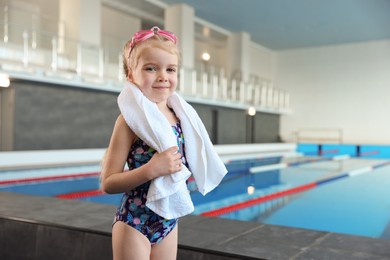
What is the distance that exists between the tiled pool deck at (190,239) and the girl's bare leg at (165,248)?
660mm

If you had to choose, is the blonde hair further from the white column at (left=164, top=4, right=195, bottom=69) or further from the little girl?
the white column at (left=164, top=4, right=195, bottom=69)

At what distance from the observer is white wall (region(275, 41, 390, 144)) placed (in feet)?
66.5

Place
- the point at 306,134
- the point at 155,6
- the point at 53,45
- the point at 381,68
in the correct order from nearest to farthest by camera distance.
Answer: the point at 53,45 → the point at 155,6 → the point at 381,68 → the point at 306,134

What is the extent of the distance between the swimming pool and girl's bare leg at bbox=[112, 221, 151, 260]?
3177mm

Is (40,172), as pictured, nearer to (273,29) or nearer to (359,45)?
(273,29)

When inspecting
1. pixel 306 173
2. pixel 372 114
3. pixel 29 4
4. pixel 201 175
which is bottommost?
pixel 306 173

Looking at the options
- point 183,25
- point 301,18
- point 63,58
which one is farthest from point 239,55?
point 63,58

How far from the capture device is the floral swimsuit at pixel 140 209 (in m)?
1.23

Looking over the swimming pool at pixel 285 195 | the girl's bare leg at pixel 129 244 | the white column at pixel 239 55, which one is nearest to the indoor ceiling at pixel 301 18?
the white column at pixel 239 55

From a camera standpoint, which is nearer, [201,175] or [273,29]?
[201,175]

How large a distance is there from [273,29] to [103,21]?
25.3 ft

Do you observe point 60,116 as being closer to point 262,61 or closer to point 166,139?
point 166,139

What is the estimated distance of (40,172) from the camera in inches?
305

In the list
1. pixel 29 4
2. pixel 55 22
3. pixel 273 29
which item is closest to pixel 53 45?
pixel 55 22
